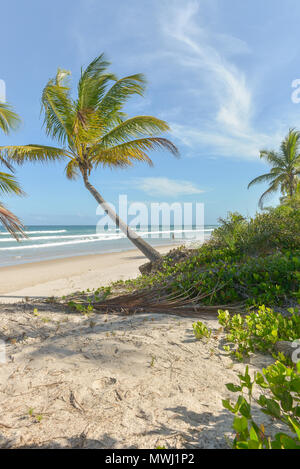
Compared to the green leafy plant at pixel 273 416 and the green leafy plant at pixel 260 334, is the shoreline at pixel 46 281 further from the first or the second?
the green leafy plant at pixel 273 416

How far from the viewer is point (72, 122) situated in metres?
8.46

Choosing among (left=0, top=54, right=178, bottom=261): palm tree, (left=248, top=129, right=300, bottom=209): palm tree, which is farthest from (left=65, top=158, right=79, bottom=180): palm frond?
(left=248, top=129, right=300, bottom=209): palm tree

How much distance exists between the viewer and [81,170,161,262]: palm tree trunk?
8.10 m

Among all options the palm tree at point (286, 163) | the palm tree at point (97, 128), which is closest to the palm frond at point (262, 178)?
the palm tree at point (286, 163)

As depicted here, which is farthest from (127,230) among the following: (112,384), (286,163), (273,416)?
(286,163)

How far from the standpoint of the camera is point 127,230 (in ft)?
26.6

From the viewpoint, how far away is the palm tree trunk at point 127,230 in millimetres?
8102

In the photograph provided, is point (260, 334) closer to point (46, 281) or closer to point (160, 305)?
point (160, 305)
